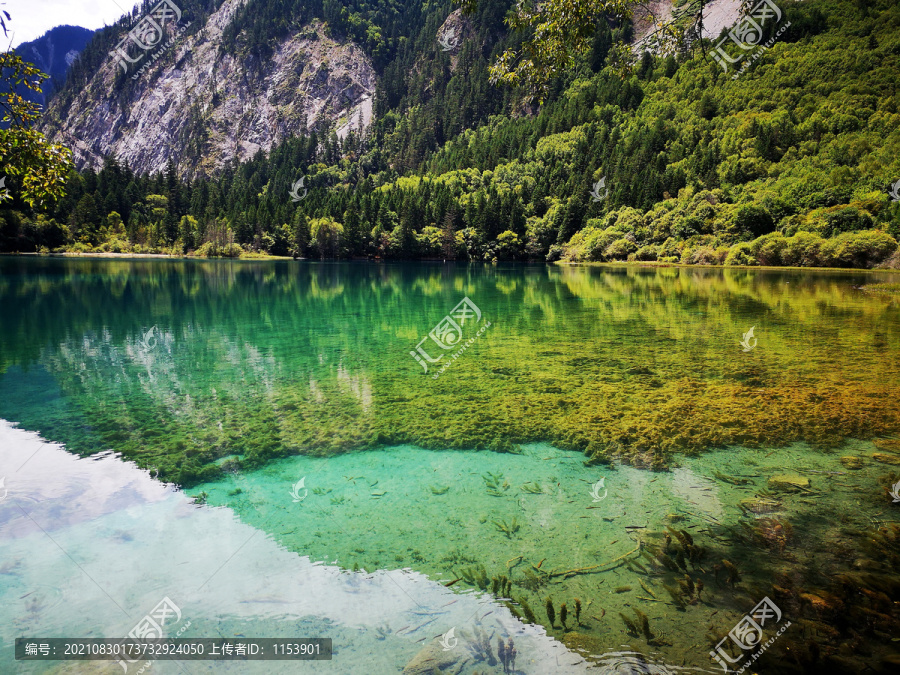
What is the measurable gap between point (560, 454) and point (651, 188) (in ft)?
340

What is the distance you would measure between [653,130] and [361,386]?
418 feet

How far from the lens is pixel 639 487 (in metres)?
5.77

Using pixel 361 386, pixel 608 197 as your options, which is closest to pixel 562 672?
pixel 361 386

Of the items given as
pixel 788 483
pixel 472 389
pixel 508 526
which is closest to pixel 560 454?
pixel 508 526

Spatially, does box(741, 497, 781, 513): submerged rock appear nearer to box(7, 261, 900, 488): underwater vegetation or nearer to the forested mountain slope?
box(7, 261, 900, 488): underwater vegetation

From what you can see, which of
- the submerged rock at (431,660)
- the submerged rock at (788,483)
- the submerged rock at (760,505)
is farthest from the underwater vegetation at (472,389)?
the submerged rock at (431,660)

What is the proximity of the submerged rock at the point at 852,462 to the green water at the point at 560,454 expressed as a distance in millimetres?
43

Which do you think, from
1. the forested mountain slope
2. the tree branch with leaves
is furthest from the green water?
the forested mountain slope

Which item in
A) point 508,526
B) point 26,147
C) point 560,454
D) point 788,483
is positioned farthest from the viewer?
point 560,454

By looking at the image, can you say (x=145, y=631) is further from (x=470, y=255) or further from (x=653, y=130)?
(x=653, y=130)

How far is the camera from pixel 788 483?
5.73 metres

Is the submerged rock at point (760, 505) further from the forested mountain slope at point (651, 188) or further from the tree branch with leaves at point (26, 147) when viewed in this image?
the forested mountain slope at point (651, 188)

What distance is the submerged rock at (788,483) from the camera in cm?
559

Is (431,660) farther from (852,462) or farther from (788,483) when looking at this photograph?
(852,462)
